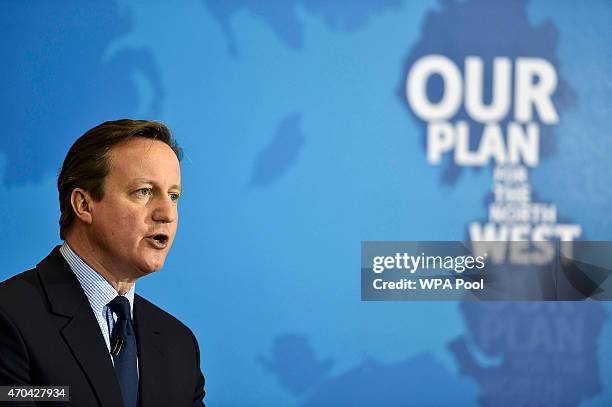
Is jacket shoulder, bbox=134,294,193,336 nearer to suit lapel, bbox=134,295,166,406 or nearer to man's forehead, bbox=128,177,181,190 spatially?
suit lapel, bbox=134,295,166,406

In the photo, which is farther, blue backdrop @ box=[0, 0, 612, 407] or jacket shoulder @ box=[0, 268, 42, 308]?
blue backdrop @ box=[0, 0, 612, 407]

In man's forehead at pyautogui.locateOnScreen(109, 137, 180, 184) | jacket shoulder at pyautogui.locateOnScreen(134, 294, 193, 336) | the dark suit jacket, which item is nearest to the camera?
the dark suit jacket

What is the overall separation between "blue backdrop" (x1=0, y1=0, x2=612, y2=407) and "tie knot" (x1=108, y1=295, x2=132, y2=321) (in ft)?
6.17

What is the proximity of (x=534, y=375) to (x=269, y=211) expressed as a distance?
1.37 meters

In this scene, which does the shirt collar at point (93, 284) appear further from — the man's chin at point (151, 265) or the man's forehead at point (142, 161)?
the man's forehead at point (142, 161)

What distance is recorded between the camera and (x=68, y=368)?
1.31 m

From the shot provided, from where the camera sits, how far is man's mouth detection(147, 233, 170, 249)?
140cm

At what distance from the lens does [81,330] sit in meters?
1.35

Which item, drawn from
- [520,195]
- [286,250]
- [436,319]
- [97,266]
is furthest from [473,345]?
[97,266]

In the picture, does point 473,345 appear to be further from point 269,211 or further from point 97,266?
point 97,266

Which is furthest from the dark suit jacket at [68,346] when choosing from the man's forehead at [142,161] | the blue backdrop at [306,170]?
the blue backdrop at [306,170]

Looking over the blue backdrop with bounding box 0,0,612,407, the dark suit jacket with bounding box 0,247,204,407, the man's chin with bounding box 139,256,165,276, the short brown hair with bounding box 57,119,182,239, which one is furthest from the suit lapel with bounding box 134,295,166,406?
the blue backdrop with bounding box 0,0,612,407

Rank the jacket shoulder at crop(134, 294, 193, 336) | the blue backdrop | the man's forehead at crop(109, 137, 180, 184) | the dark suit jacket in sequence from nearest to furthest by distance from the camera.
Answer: the dark suit jacket < the man's forehead at crop(109, 137, 180, 184) < the jacket shoulder at crop(134, 294, 193, 336) < the blue backdrop

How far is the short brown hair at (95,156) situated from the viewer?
1411mm
